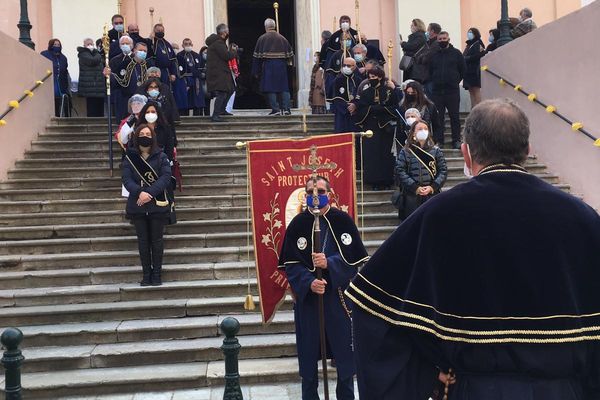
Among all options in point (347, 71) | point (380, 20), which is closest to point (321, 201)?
point (347, 71)

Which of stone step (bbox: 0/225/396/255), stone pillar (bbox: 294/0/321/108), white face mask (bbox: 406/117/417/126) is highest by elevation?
stone pillar (bbox: 294/0/321/108)

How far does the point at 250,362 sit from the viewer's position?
6.67m

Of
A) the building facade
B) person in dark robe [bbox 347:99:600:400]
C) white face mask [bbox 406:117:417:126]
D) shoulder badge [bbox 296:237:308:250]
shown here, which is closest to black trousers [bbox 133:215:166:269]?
shoulder badge [bbox 296:237:308:250]

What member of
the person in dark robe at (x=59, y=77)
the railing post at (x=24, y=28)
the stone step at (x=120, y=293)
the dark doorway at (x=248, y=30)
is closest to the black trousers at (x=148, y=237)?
Answer: the stone step at (x=120, y=293)

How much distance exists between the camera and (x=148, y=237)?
7973 millimetres

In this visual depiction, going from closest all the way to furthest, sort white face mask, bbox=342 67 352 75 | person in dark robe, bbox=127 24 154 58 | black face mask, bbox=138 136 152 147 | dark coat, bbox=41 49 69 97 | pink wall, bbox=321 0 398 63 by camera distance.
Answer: black face mask, bbox=138 136 152 147 → white face mask, bbox=342 67 352 75 → person in dark robe, bbox=127 24 154 58 → dark coat, bbox=41 49 69 97 → pink wall, bbox=321 0 398 63

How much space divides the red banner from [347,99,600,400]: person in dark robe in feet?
13.3

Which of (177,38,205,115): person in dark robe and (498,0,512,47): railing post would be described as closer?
(498,0,512,47): railing post

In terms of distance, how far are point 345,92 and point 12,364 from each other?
796 cm

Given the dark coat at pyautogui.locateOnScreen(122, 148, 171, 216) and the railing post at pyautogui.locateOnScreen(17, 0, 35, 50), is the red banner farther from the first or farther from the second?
the railing post at pyautogui.locateOnScreen(17, 0, 35, 50)

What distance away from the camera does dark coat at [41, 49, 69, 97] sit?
44.6 feet

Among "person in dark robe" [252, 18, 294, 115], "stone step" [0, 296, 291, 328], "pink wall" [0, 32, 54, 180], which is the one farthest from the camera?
"person in dark robe" [252, 18, 294, 115]

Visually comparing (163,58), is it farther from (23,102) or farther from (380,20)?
(380,20)

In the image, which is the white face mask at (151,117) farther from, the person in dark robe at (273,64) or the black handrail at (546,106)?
the black handrail at (546,106)
